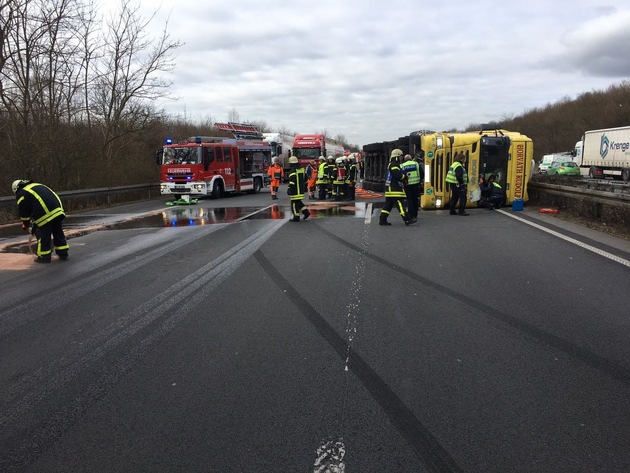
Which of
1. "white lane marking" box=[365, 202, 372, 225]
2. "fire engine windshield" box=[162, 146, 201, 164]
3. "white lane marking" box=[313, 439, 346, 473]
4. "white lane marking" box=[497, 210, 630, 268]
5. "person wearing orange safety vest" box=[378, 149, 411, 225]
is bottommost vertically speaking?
"white lane marking" box=[313, 439, 346, 473]

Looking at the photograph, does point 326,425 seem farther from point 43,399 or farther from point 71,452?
point 43,399

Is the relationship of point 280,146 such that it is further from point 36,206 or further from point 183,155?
point 36,206

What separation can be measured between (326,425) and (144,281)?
472 cm

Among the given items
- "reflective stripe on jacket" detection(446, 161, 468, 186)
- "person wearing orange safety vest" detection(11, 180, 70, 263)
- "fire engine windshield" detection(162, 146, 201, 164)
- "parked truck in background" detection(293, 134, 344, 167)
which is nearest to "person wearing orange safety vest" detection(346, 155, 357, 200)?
"reflective stripe on jacket" detection(446, 161, 468, 186)

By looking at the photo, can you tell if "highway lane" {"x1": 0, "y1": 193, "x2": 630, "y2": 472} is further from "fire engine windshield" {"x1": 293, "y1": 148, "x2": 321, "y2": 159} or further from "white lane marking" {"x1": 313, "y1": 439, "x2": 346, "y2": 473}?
"fire engine windshield" {"x1": 293, "y1": 148, "x2": 321, "y2": 159}

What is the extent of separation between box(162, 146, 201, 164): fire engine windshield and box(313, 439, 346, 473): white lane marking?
2048 centimetres

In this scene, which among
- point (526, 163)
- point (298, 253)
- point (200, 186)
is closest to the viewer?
point (298, 253)

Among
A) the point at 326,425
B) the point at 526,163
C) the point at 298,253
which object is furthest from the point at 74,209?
the point at 326,425

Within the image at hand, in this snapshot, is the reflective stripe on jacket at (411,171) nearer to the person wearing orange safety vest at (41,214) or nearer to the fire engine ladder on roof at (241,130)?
the person wearing orange safety vest at (41,214)

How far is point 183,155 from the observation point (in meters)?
22.3

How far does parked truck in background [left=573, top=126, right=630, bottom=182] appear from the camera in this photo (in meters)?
28.7

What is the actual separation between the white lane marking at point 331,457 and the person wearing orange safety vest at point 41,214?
773cm

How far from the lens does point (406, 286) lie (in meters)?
6.46

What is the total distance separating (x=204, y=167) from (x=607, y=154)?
24.2m
